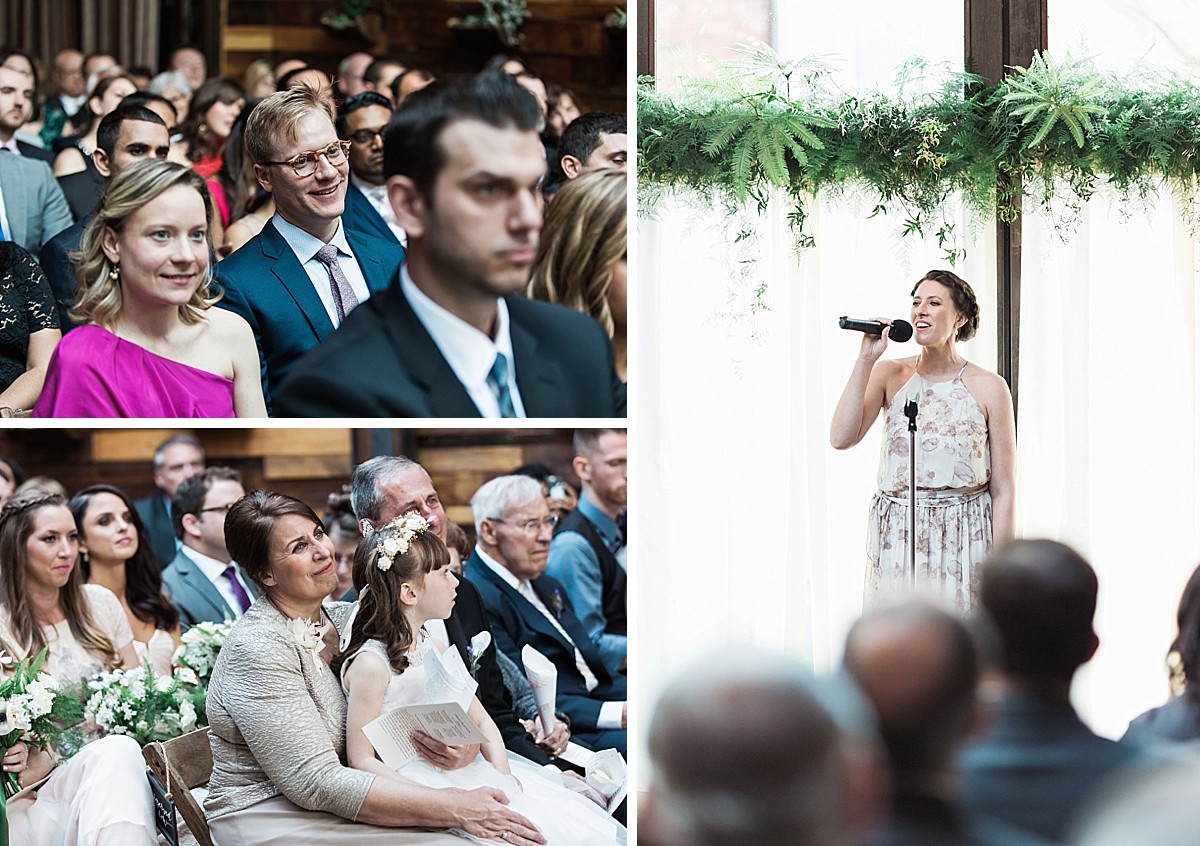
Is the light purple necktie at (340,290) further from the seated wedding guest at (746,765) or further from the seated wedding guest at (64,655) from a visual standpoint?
the seated wedding guest at (746,765)

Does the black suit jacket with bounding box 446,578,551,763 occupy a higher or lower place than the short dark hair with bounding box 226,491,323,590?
lower

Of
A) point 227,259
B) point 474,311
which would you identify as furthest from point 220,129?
point 474,311

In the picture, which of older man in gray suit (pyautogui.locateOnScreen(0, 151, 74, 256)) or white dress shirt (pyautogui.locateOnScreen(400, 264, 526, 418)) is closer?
white dress shirt (pyautogui.locateOnScreen(400, 264, 526, 418))

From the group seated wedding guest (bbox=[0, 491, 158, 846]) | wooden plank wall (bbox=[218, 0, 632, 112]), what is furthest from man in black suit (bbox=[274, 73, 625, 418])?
wooden plank wall (bbox=[218, 0, 632, 112])

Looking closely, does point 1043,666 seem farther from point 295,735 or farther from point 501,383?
point 295,735

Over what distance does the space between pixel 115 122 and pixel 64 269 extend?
0.46 meters

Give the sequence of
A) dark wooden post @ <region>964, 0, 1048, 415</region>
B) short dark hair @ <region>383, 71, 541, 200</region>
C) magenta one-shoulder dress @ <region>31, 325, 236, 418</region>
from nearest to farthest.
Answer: short dark hair @ <region>383, 71, 541, 200</region> < magenta one-shoulder dress @ <region>31, 325, 236, 418</region> < dark wooden post @ <region>964, 0, 1048, 415</region>

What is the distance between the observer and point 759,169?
124 inches

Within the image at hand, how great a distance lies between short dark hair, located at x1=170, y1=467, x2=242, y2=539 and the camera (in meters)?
3.02

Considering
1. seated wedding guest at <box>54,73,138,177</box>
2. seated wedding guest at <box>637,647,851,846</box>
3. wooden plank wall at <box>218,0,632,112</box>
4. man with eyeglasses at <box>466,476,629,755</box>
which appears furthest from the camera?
wooden plank wall at <box>218,0,632,112</box>

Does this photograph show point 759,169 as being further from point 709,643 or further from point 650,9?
point 709,643

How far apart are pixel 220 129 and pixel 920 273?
6.97ft

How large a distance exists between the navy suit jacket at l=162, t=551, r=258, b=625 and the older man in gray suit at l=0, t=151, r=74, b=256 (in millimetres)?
805

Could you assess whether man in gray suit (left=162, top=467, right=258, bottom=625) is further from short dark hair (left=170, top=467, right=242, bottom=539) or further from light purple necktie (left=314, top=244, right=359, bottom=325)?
light purple necktie (left=314, top=244, right=359, bottom=325)
